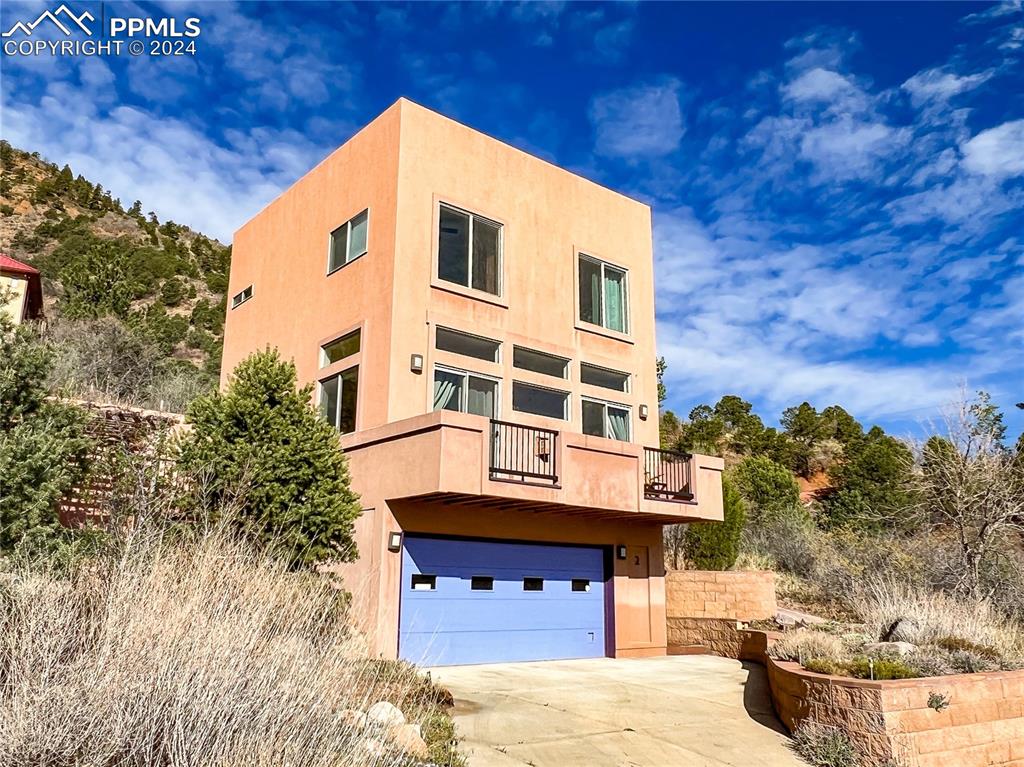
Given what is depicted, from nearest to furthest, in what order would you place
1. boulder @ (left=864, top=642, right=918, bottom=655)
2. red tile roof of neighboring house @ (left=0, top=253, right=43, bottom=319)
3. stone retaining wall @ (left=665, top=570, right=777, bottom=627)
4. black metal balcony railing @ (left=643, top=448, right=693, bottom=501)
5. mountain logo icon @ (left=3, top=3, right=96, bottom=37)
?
boulder @ (left=864, top=642, right=918, bottom=655) → mountain logo icon @ (left=3, top=3, right=96, bottom=37) → black metal balcony railing @ (left=643, top=448, right=693, bottom=501) → stone retaining wall @ (left=665, top=570, right=777, bottom=627) → red tile roof of neighboring house @ (left=0, top=253, right=43, bottom=319)

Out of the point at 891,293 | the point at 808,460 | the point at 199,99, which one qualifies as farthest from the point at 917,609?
the point at 808,460

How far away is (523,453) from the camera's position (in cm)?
1245

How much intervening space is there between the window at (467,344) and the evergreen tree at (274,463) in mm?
2868

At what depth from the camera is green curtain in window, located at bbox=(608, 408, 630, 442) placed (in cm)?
1555

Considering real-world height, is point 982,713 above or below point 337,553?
below

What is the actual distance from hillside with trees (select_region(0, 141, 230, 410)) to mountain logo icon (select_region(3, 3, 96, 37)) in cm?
563

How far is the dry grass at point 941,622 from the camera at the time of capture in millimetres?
10047

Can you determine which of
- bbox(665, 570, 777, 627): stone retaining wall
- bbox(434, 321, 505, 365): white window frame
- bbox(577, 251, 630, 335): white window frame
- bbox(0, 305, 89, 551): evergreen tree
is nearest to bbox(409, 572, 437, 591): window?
bbox(434, 321, 505, 365): white window frame

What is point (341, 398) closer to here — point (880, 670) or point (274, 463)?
point (274, 463)

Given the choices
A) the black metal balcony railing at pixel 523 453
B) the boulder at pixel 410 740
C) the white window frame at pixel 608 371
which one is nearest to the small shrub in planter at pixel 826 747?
the boulder at pixel 410 740

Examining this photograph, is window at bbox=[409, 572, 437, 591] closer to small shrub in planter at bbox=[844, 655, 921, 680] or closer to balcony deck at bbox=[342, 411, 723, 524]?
balcony deck at bbox=[342, 411, 723, 524]

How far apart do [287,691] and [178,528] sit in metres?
4.83

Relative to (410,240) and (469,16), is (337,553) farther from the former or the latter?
(469,16)

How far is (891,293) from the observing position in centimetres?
1955
